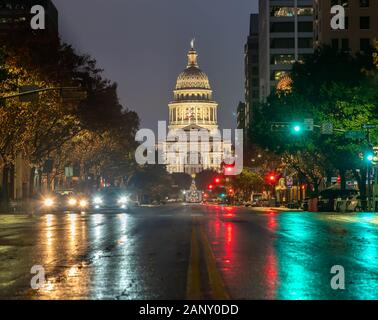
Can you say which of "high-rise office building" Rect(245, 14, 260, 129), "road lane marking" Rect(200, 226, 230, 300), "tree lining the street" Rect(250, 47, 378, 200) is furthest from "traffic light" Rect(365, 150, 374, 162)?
"high-rise office building" Rect(245, 14, 260, 129)

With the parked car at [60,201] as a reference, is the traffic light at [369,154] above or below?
above

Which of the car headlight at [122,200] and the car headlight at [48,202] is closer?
the car headlight at [48,202]

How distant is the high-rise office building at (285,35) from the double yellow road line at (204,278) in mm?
128224

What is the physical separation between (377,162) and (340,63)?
40.1ft

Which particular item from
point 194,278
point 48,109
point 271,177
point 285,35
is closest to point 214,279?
point 194,278

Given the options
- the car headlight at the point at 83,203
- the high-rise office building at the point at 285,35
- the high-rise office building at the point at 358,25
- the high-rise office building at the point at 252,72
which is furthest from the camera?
the high-rise office building at the point at 252,72

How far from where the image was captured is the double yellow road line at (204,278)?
11211mm

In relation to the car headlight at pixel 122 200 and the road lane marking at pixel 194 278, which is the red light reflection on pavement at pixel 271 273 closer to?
the road lane marking at pixel 194 278

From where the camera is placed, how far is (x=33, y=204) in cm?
6181

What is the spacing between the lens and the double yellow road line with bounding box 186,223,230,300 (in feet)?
36.8

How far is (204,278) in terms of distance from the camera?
13.2 m

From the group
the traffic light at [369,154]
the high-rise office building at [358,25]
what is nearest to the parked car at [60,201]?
the traffic light at [369,154]

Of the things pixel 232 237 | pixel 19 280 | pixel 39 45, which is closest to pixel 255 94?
pixel 39 45
